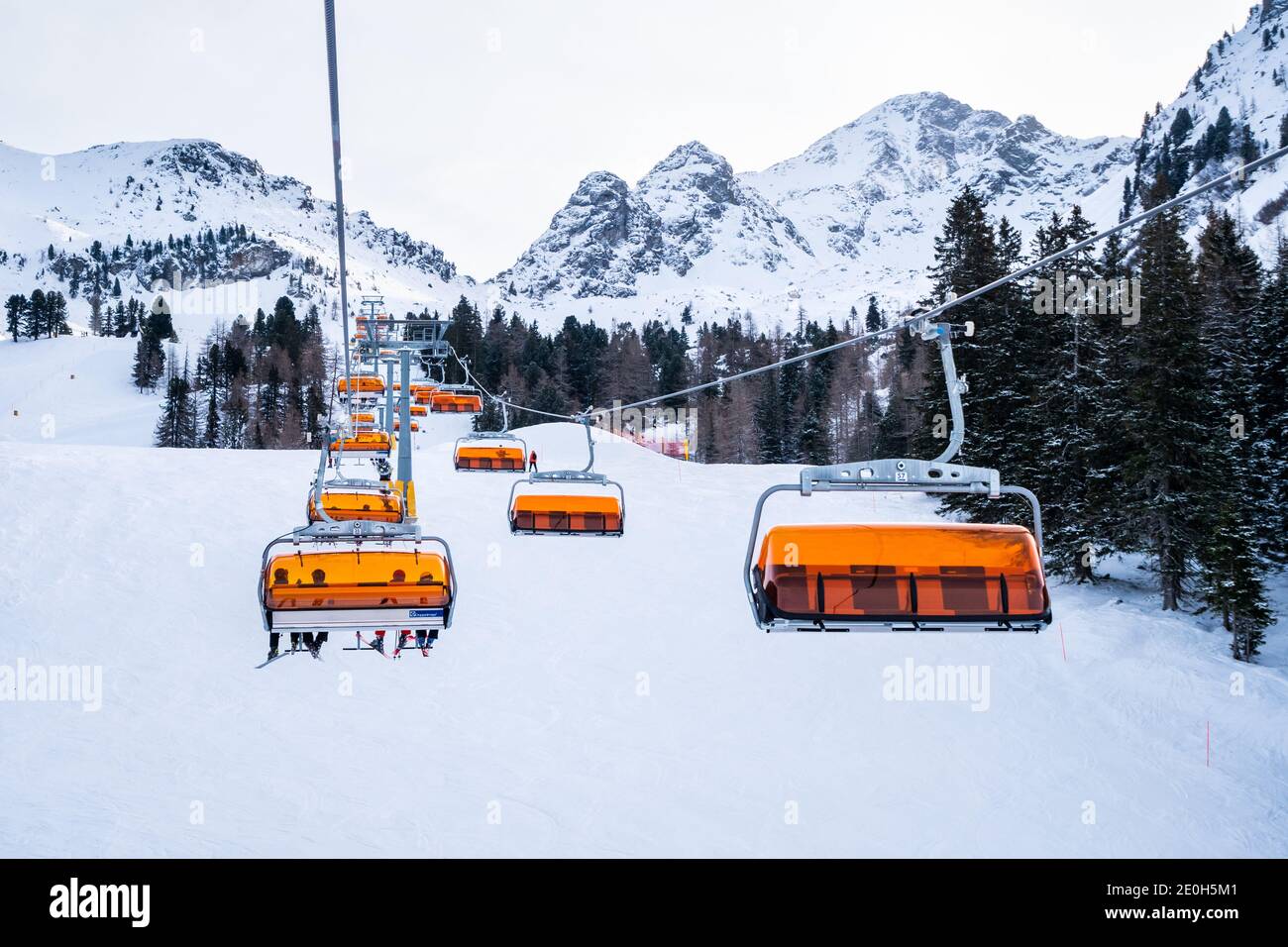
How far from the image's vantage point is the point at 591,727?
59.5 ft

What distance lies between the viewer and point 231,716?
17.6m

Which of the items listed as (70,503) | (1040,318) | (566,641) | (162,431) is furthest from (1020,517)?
(162,431)

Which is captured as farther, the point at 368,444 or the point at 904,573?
the point at 368,444

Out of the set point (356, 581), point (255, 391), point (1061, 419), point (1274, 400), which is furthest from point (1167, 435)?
point (255, 391)

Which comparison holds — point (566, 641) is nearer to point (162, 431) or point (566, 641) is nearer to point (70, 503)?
point (70, 503)

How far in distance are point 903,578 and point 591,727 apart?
12996 mm

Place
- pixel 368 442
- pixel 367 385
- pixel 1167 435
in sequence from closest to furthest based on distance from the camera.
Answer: pixel 368 442 → pixel 1167 435 → pixel 367 385

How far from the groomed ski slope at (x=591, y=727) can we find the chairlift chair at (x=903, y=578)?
988 cm

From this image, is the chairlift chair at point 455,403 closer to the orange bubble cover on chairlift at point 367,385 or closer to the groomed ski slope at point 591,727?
the orange bubble cover on chairlift at point 367,385

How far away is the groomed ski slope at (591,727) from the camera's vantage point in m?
14.8

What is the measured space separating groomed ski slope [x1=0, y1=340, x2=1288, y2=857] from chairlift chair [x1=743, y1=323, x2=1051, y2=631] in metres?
9.88

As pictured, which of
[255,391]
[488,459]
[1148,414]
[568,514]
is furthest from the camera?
[255,391]

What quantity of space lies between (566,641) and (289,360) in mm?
79696
